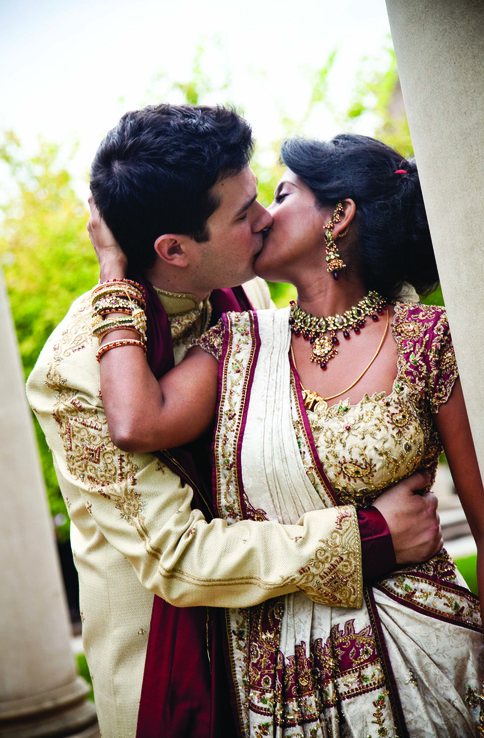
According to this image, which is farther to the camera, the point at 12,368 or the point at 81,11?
the point at 81,11

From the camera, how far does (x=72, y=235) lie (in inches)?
512

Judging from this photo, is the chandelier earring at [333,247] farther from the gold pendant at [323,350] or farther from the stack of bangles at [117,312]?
the stack of bangles at [117,312]

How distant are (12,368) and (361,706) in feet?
13.9

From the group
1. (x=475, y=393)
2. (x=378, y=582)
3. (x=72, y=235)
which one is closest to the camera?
(x=475, y=393)

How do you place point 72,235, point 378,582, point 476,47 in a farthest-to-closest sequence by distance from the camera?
point 72,235, point 378,582, point 476,47

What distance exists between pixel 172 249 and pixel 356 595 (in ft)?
4.17

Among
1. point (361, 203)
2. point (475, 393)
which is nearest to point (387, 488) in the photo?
point (475, 393)

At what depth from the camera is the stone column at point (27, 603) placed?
17.9 feet

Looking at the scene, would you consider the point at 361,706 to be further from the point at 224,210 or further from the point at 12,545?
the point at 12,545

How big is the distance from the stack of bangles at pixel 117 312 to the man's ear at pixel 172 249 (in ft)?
0.65

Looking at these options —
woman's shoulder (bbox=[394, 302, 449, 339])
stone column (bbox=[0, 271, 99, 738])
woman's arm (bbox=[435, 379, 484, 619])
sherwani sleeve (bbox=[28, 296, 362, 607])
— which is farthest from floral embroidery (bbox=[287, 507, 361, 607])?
stone column (bbox=[0, 271, 99, 738])

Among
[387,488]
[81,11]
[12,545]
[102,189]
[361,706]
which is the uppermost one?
[81,11]

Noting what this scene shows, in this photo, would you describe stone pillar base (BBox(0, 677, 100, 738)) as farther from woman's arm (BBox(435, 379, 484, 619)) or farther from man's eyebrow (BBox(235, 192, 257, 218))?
man's eyebrow (BBox(235, 192, 257, 218))

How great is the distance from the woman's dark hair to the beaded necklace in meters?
0.11
